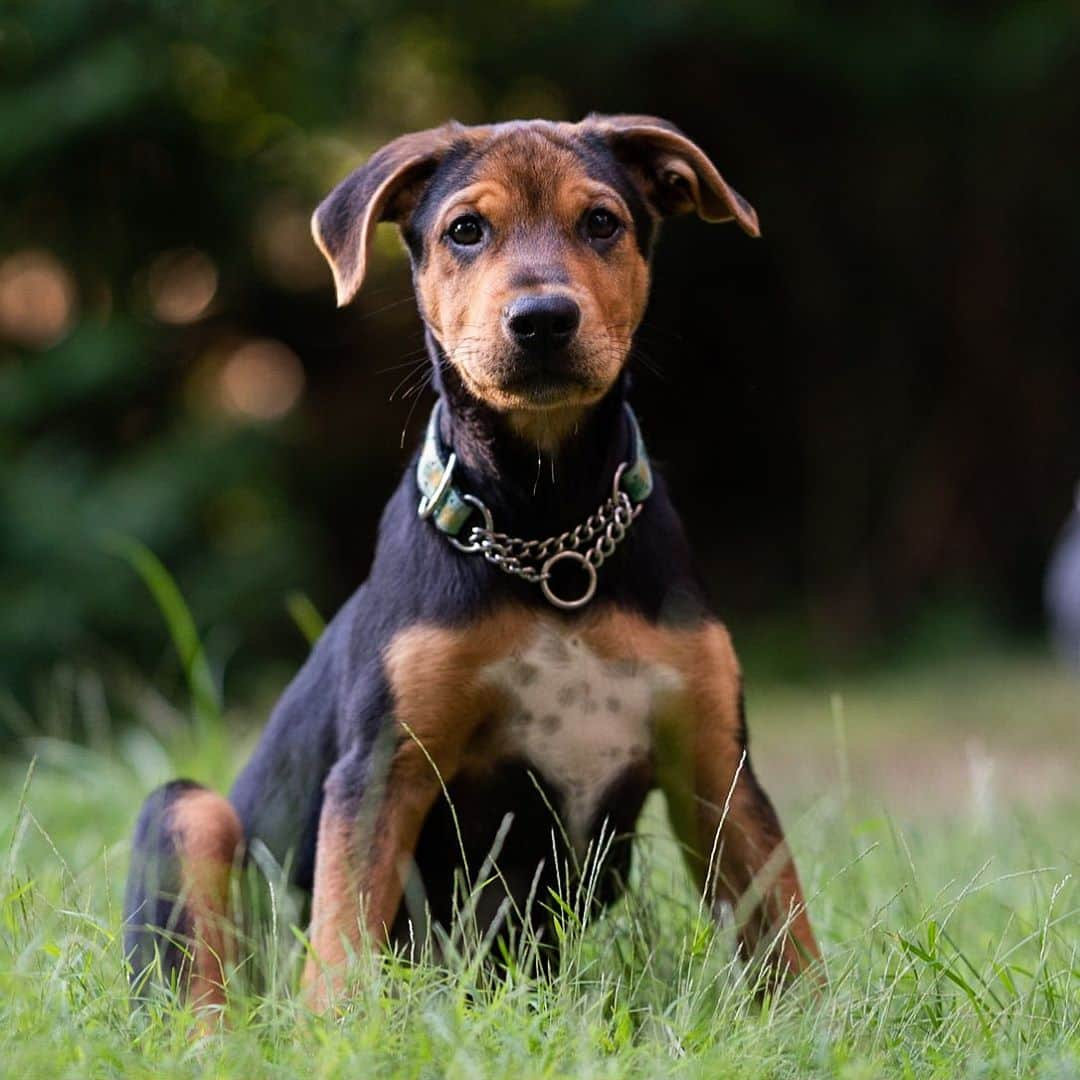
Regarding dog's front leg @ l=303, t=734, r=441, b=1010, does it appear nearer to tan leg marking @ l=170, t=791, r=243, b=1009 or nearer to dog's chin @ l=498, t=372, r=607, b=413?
tan leg marking @ l=170, t=791, r=243, b=1009

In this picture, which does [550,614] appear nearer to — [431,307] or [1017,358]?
[431,307]

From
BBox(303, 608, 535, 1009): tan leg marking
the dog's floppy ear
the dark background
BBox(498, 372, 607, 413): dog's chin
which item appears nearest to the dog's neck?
BBox(498, 372, 607, 413): dog's chin

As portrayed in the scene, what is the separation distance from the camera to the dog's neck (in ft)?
13.2

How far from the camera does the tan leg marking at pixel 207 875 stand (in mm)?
4023

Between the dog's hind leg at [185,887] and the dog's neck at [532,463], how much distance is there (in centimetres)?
108

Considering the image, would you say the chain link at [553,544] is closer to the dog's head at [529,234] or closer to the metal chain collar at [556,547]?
the metal chain collar at [556,547]

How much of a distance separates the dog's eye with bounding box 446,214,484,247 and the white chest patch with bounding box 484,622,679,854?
2.97 feet

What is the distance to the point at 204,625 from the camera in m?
11.0

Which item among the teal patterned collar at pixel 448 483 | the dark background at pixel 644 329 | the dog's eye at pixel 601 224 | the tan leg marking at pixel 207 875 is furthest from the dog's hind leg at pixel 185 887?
the dark background at pixel 644 329

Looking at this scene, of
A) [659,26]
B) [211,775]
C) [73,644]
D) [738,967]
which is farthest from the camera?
[659,26]

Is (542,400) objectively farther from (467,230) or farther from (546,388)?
(467,230)

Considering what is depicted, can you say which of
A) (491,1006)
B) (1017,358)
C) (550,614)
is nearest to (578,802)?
(550,614)

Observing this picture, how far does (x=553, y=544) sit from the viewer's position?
397 centimetres

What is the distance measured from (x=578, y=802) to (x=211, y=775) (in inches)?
92.9
